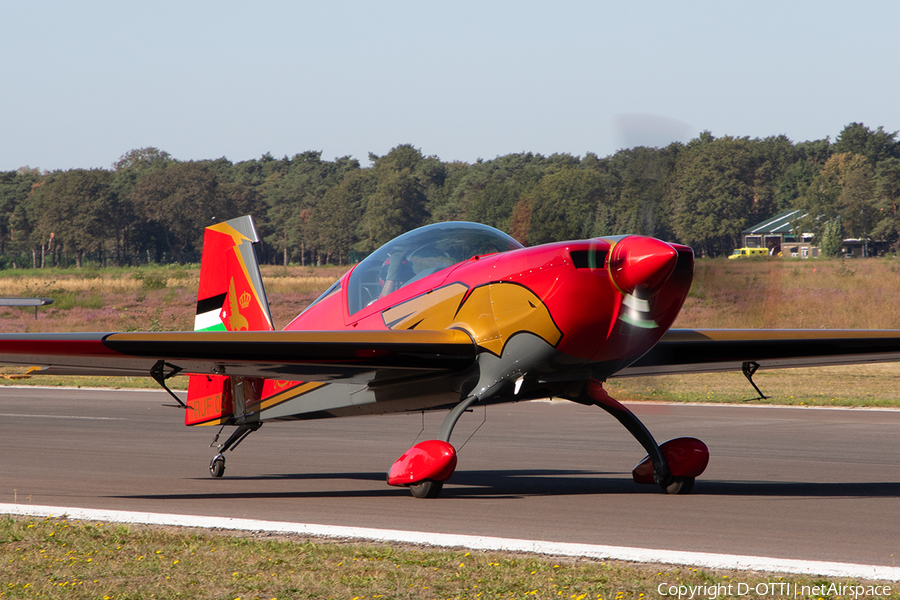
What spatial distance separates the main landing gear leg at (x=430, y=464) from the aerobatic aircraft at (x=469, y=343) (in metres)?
0.01

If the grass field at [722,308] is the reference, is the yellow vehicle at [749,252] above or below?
above

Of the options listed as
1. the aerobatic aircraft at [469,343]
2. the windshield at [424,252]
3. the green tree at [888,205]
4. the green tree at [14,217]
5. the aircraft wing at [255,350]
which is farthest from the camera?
the green tree at [14,217]

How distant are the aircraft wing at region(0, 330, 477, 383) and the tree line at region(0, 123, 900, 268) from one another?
149cm

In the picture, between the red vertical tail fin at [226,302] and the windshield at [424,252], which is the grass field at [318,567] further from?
the red vertical tail fin at [226,302]

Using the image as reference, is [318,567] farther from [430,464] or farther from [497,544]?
[430,464]

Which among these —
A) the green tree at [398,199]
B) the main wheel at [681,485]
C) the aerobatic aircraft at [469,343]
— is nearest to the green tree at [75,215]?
the green tree at [398,199]

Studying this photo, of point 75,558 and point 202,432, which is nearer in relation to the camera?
point 75,558

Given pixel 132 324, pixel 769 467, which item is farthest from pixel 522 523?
pixel 132 324

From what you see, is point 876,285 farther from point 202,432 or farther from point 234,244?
point 234,244

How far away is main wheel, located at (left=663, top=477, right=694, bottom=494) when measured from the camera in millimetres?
9195

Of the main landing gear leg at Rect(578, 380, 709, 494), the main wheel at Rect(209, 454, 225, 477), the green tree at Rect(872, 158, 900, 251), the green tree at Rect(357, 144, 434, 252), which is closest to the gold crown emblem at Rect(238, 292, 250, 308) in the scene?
the main wheel at Rect(209, 454, 225, 477)

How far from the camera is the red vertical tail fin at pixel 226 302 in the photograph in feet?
36.3

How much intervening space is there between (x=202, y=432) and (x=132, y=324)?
93.5 ft

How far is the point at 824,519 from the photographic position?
773 cm
